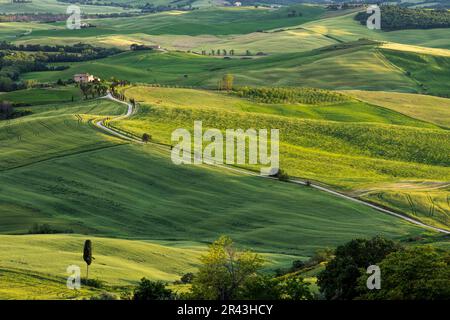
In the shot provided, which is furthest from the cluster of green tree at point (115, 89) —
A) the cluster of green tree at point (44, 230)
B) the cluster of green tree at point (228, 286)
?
the cluster of green tree at point (228, 286)

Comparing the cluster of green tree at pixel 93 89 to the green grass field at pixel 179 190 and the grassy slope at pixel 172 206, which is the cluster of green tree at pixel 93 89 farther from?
the grassy slope at pixel 172 206

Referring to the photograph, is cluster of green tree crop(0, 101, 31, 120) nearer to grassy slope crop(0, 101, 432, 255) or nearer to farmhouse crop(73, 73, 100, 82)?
farmhouse crop(73, 73, 100, 82)

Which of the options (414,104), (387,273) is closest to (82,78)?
(414,104)

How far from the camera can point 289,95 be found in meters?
174

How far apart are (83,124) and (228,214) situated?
41236mm

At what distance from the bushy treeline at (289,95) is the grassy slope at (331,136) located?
201 inches

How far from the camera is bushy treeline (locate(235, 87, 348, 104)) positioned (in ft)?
554

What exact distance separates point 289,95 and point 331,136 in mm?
32163

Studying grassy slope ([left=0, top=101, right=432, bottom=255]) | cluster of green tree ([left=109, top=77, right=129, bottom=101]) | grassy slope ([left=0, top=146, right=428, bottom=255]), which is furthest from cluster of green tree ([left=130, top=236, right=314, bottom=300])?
cluster of green tree ([left=109, top=77, right=129, bottom=101])
